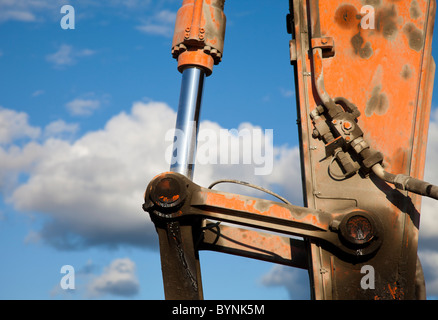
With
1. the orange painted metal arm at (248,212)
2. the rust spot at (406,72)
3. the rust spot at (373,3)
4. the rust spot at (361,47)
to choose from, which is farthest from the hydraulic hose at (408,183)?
the rust spot at (373,3)

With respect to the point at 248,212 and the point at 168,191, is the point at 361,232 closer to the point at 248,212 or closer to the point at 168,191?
the point at 248,212

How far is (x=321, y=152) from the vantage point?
485cm

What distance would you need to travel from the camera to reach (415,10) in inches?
198

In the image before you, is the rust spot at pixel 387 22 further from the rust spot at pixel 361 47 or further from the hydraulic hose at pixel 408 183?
the hydraulic hose at pixel 408 183

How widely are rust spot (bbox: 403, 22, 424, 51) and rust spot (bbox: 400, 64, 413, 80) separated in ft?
0.61

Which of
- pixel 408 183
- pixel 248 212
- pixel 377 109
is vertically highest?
pixel 377 109

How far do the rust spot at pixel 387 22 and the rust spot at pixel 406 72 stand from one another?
0.99ft

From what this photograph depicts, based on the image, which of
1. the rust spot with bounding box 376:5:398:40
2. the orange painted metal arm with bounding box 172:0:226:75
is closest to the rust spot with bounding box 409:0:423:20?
the rust spot with bounding box 376:5:398:40

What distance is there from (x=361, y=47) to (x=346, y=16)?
1.07 feet

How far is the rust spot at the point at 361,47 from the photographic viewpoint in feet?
16.4

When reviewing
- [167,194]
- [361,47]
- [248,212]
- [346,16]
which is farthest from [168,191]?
[346,16]
